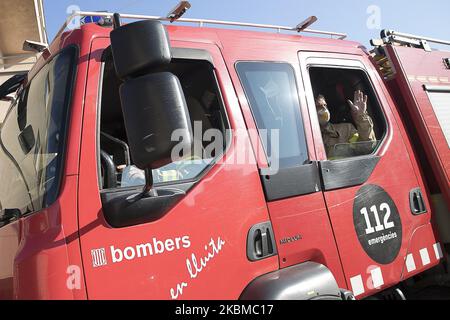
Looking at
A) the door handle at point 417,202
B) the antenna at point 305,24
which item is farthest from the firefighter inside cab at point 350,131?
the antenna at point 305,24

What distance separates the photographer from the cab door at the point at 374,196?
7.63 ft

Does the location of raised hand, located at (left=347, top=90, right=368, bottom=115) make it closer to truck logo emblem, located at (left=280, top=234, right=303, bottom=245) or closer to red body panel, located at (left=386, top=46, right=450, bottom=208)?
red body panel, located at (left=386, top=46, right=450, bottom=208)

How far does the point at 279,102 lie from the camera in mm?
2396

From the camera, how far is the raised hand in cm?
290

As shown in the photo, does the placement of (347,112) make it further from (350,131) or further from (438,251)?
(438,251)

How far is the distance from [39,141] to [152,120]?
679 mm

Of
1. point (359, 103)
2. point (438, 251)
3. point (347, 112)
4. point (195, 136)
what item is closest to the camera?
point (195, 136)

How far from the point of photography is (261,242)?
203cm

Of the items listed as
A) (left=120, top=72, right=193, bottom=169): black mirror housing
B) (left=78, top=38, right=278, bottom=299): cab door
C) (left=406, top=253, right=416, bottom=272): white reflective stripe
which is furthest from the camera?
(left=406, top=253, right=416, bottom=272): white reflective stripe

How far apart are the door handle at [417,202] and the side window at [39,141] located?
2.25 metres

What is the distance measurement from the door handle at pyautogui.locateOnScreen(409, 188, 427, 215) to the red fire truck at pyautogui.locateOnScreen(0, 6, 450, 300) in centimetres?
1

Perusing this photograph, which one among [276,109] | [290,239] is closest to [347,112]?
[276,109]

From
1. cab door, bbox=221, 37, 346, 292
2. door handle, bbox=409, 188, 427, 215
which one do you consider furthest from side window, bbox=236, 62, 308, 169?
door handle, bbox=409, 188, 427, 215

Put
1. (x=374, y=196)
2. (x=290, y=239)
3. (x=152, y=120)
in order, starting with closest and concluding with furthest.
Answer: (x=152, y=120) → (x=290, y=239) → (x=374, y=196)
